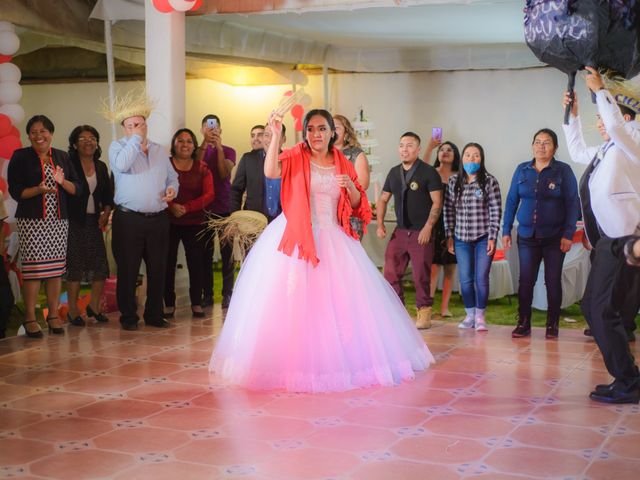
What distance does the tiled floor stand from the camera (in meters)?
3.79

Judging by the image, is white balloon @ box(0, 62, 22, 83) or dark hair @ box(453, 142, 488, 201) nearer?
dark hair @ box(453, 142, 488, 201)

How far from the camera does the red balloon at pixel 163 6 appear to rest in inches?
269

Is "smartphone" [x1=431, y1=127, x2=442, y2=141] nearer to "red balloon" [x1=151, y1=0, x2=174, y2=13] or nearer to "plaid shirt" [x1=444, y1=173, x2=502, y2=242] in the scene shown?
"plaid shirt" [x1=444, y1=173, x2=502, y2=242]

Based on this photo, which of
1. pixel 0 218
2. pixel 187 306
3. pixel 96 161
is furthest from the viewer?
pixel 187 306

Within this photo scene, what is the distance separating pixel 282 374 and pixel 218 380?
49 centimetres

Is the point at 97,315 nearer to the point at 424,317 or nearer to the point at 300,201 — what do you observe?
the point at 424,317

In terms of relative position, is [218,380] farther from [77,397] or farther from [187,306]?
[187,306]

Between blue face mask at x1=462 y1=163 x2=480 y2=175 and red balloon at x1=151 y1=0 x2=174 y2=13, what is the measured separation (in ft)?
8.56

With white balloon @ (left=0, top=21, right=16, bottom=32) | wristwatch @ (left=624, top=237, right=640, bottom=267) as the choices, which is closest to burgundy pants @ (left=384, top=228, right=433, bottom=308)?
wristwatch @ (left=624, top=237, right=640, bottom=267)

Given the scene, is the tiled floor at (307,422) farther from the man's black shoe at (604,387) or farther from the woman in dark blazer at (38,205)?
the woman in dark blazer at (38,205)

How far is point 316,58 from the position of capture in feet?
34.0

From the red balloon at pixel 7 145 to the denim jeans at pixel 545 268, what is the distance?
13.2 feet

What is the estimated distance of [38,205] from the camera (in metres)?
6.57

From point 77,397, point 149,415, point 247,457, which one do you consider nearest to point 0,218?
point 77,397
